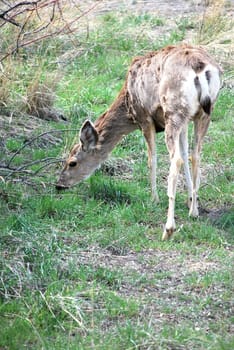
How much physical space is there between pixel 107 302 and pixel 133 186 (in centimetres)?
324

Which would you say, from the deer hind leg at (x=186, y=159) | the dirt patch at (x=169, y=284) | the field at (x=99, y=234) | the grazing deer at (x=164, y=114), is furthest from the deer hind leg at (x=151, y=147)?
the dirt patch at (x=169, y=284)

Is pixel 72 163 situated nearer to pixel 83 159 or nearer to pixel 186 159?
pixel 83 159

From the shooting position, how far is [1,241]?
8.43 m

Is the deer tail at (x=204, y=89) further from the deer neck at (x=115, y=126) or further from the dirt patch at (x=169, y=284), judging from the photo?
the deer neck at (x=115, y=126)

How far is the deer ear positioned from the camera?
434 inches

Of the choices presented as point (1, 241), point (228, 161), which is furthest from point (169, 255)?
point (228, 161)

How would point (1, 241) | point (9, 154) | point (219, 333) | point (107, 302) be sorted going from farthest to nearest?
1. point (9, 154)
2. point (1, 241)
3. point (107, 302)
4. point (219, 333)

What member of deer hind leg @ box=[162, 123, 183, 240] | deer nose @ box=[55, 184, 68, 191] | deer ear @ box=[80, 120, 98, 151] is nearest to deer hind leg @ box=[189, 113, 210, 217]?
deer hind leg @ box=[162, 123, 183, 240]

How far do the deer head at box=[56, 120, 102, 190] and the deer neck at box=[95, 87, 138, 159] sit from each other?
0.25 ft

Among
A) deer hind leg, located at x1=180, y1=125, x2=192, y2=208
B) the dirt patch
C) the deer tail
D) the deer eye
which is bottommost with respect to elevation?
the dirt patch

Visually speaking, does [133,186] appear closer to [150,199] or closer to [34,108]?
[150,199]

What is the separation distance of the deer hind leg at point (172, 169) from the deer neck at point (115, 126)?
1.37 meters

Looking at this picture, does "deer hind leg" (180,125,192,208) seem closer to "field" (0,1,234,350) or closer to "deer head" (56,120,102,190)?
"field" (0,1,234,350)

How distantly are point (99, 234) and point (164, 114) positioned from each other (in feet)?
4.63
